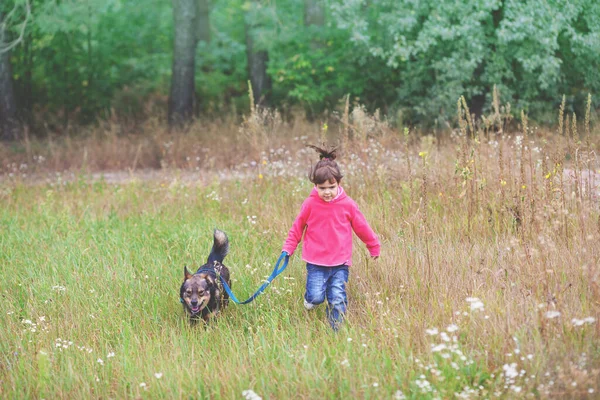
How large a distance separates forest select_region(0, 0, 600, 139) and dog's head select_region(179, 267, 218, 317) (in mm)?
7200

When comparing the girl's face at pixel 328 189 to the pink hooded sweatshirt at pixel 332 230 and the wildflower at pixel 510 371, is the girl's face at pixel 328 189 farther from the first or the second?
the wildflower at pixel 510 371

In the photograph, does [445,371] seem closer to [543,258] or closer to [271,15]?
[543,258]

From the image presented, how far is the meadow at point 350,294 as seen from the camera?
3764 millimetres

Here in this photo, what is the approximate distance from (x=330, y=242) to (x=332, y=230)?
0.30 feet

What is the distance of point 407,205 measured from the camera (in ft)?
22.7

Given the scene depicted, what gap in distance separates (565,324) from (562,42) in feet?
39.9

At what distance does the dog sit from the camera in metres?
4.76

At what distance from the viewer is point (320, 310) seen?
495 cm

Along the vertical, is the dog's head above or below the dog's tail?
below

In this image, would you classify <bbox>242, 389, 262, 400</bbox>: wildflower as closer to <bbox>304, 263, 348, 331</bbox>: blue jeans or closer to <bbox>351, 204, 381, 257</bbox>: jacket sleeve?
<bbox>304, 263, 348, 331</bbox>: blue jeans

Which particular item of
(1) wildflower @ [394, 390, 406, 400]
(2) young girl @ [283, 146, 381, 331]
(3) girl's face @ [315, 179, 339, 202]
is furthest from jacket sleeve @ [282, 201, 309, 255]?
(1) wildflower @ [394, 390, 406, 400]

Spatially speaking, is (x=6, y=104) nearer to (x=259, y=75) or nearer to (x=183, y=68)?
(x=183, y=68)

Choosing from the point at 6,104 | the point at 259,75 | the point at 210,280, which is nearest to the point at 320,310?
the point at 210,280

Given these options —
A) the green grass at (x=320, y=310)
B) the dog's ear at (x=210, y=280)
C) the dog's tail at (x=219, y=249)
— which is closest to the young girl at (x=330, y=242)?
the green grass at (x=320, y=310)
